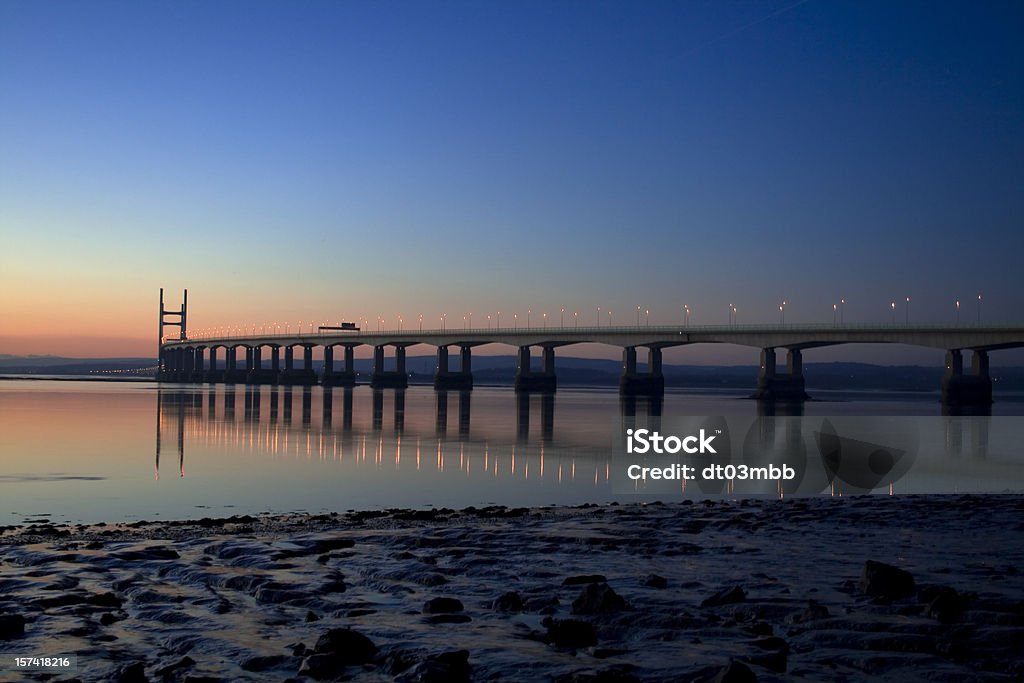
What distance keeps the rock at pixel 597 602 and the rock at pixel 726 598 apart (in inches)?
33.1

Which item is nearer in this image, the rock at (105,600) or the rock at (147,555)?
the rock at (105,600)

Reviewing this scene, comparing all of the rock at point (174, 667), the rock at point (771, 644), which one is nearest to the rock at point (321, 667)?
the rock at point (174, 667)

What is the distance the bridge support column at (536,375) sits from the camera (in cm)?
12619

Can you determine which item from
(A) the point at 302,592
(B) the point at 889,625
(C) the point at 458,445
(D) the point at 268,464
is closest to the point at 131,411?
(C) the point at 458,445

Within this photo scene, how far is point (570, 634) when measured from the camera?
→ 26.1ft

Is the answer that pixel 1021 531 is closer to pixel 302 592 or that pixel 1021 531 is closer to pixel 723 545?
pixel 723 545

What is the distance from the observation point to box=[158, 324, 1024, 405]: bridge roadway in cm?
8894

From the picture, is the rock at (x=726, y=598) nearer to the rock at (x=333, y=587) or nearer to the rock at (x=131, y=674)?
the rock at (x=333, y=587)

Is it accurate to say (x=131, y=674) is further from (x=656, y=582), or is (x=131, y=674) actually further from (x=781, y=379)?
(x=781, y=379)

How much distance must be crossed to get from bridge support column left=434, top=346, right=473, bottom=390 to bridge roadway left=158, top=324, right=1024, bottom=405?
0.46 ft

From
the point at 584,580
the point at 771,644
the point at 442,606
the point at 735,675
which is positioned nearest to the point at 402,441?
the point at 584,580

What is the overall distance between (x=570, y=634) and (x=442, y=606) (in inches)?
61.0

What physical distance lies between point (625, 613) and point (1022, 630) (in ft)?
10.8

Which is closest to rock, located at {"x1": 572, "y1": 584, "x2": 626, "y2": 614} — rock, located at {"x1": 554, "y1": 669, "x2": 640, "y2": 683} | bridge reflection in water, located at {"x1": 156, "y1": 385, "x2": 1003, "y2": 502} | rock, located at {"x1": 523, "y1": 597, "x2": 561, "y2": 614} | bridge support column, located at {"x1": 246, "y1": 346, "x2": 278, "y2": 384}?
rock, located at {"x1": 523, "y1": 597, "x2": 561, "y2": 614}
